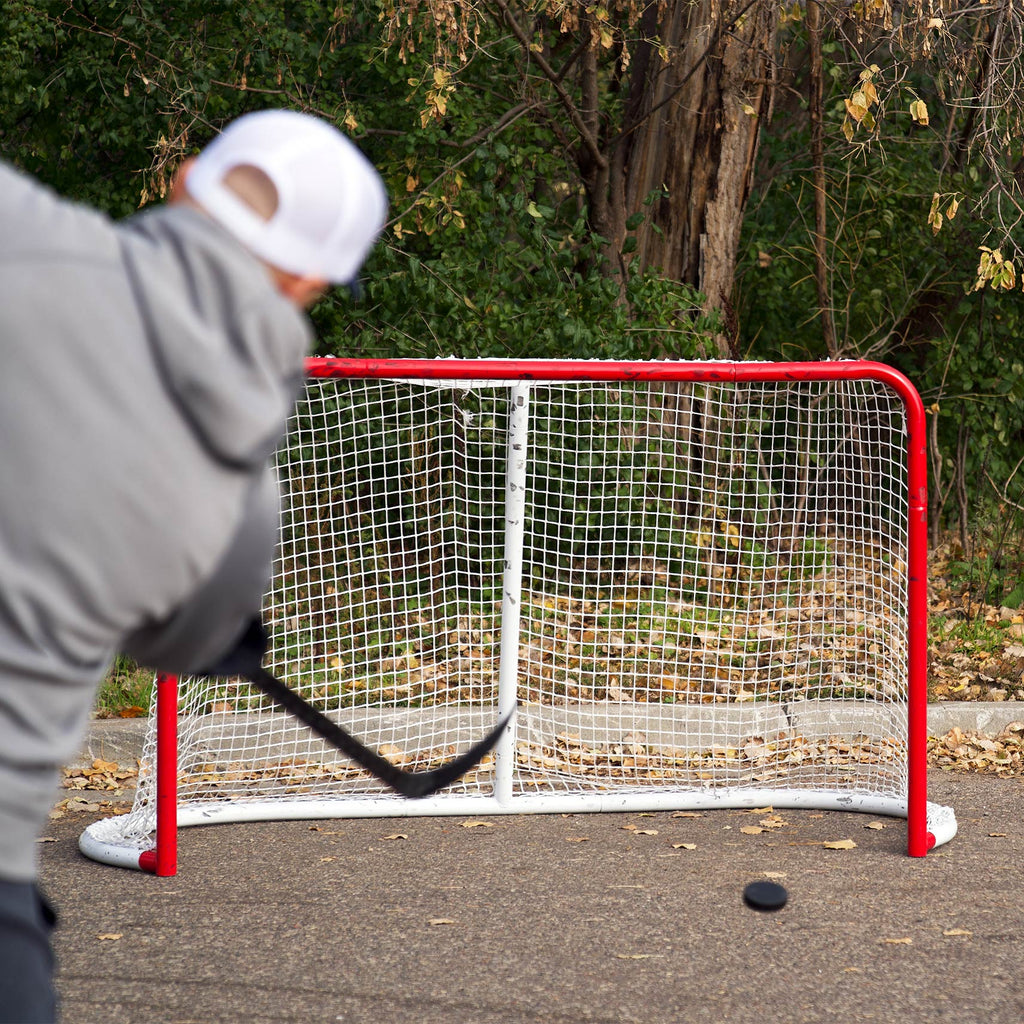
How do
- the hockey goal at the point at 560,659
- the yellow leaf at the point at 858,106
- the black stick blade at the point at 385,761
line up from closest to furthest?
the black stick blade at the point at 385,761 < the hockey goal at the point at 560,659 < the yellow leaf at the point at 858,106

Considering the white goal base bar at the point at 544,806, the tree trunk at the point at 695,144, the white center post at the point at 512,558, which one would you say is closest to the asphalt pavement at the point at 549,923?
the white goal base bar at the point at 544,806

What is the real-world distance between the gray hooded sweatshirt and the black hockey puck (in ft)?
10.3

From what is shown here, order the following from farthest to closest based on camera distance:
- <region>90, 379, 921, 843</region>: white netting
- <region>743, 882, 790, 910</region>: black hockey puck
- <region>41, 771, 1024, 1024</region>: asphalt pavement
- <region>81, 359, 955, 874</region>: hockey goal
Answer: <region>90, 379, 921, 843</region>: white netting, <region>81, 359, 955, 874</region>: hockey goal, <region>743, 882, 790, 910</region>: black hockey puck, <region>41, 771, 1024, 1024</region>: asphalt pavement

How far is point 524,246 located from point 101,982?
7.00 metres

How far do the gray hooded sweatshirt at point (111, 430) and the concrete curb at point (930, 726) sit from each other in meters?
4.93

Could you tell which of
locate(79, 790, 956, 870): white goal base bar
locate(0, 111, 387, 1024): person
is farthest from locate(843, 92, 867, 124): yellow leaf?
locate(0, 111, 387, 1024): person

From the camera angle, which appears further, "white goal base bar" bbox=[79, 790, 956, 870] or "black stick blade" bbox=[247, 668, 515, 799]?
"white goal base bar" bbox=[79, 790, 956, 870]

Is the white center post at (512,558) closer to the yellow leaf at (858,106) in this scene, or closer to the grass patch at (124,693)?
the grass patch at (124,693)

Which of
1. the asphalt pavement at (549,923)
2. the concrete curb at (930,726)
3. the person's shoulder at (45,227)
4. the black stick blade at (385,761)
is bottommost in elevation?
the concrete curb at (930,726)

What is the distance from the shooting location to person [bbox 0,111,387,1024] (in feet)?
4.13

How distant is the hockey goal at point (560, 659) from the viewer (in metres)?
5.09

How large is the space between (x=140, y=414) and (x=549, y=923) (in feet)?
11.1

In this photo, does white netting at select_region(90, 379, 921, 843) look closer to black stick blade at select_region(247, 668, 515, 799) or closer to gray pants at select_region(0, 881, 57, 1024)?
black stick blade at select_region(247, 668, 515, 799)

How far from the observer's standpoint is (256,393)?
4.40 feet
